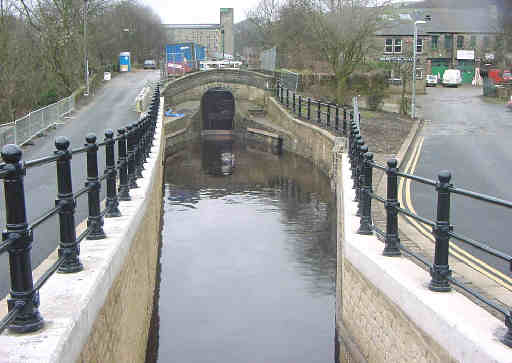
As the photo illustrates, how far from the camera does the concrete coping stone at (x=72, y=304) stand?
12.5ft

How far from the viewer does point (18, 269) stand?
13.3ft

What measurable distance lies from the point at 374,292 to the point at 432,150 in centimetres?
1755

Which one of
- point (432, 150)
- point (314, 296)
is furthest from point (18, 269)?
point (432, 150)

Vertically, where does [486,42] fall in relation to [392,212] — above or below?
above

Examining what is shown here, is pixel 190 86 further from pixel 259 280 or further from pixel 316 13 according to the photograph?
pixel 259 280

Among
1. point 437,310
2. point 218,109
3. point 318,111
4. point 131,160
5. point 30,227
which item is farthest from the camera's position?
point 218,109

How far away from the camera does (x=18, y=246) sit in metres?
4.02

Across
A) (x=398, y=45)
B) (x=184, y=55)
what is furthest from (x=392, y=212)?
(x=398, y=45)

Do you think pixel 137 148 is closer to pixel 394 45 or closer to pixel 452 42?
pixel 394 45

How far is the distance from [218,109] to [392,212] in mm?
45186

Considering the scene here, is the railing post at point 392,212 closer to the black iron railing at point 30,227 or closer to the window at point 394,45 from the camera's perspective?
the black iron railing at point 30,227

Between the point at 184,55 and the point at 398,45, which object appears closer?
the point at 184,55

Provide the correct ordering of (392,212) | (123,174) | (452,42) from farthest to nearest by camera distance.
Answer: (452,42), (123,174), (392,212)

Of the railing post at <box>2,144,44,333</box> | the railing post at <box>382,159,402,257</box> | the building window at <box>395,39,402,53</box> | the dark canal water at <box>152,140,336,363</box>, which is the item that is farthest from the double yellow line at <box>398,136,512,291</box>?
the building window at <box>395,39,402,53</box>
